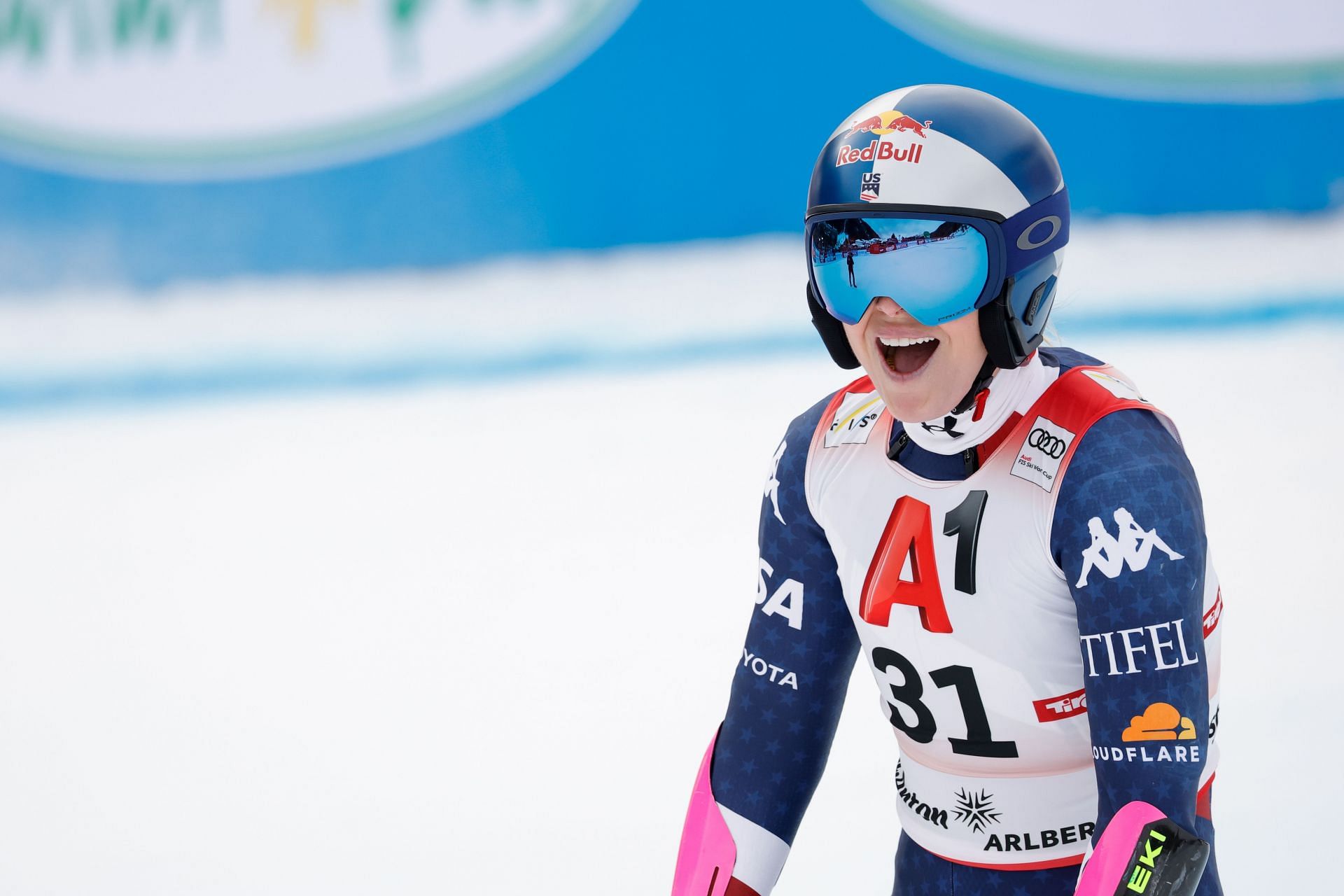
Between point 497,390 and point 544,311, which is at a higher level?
point 544,311

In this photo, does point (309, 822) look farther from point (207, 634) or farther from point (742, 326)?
point (742, 326)

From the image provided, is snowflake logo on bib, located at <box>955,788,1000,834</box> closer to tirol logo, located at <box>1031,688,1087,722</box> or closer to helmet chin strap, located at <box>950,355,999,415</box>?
tirol logo, located at <box>1031,688,1087,722</box>

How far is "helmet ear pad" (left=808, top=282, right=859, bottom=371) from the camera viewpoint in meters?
1.40

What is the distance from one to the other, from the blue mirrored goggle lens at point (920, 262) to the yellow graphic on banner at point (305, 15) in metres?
5.27

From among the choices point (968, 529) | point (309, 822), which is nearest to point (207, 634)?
point (309, 822)

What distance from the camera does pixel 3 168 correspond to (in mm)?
6027

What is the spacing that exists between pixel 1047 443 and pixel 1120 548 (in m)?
0.14

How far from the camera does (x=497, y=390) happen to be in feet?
17.2

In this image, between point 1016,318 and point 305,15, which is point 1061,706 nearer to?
point 1016,318

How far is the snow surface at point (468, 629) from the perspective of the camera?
2682 millimetres

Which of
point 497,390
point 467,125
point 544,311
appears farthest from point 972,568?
point 467,125

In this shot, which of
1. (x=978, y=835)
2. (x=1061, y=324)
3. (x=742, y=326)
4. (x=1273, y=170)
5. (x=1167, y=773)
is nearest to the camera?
(x=1167, y=773)

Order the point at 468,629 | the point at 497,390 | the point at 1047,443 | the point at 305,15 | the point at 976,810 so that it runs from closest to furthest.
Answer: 1. the point at 1047,443
2. the point at 976,810
3. the point at 468,629
4. the point at 497,390
5. the point at 305,15

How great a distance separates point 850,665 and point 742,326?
4.10 meters
